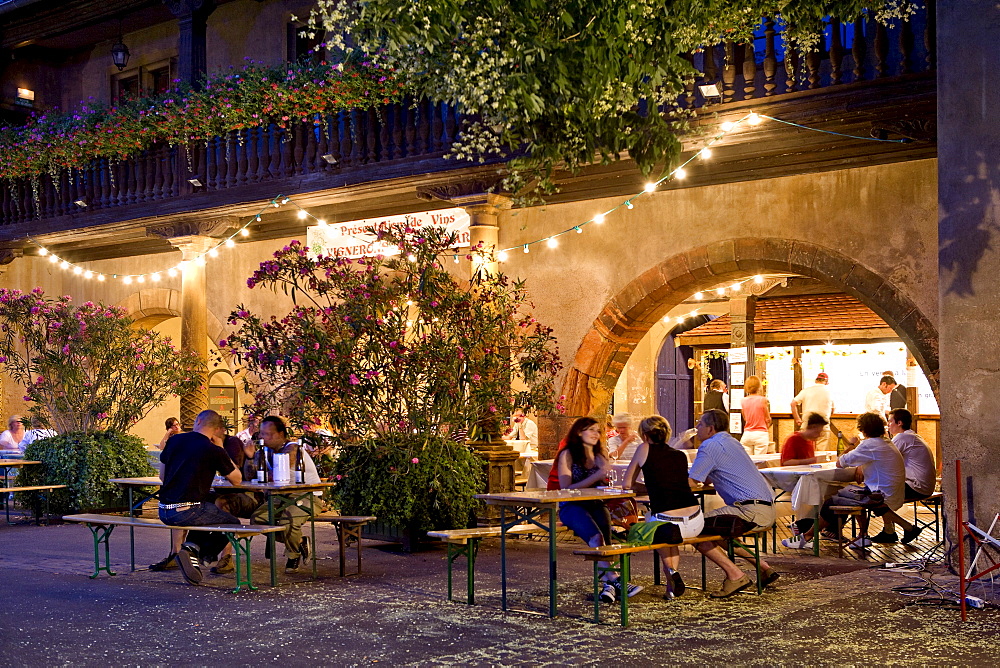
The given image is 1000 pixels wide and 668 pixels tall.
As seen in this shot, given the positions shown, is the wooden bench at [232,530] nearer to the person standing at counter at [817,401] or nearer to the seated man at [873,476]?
the seated man at [873,476]

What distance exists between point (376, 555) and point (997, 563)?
4682 millimetres

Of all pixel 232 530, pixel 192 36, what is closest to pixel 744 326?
pixel 192 36

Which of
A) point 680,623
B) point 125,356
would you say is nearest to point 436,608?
point 680,623

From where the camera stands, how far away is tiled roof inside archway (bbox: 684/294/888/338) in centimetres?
1667

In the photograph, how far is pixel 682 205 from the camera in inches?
492

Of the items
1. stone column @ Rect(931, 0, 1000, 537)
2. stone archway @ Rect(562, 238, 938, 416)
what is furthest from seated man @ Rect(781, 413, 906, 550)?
stone column @ Rect(931, 0, 1000, 537)

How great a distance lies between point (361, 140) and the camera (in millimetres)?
12828

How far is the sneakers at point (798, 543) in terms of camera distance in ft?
32.5

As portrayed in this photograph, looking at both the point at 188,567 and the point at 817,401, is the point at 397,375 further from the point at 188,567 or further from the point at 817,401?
the point at 817,401

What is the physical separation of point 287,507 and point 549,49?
394 centimetres

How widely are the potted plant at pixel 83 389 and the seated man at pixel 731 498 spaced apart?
24.2 feet

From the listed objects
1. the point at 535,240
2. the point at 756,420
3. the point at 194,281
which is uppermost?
the point at 535,240

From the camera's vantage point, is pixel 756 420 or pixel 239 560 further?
pixel 756 420

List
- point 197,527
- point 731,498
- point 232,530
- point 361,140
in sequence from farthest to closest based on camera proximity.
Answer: point 361,140
point 197,527
point 232,530
point 731,498
